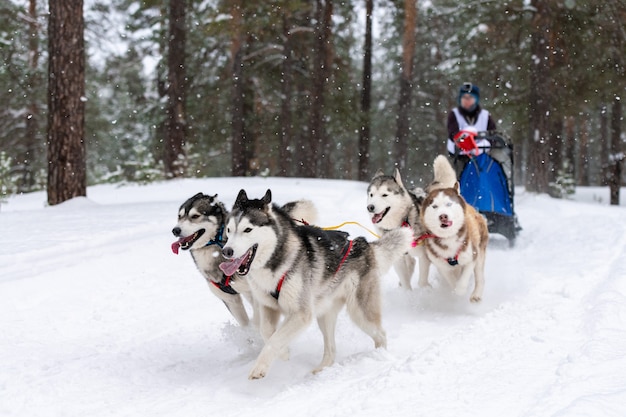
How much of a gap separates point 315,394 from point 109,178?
1354cm

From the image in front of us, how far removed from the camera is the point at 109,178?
15570mm

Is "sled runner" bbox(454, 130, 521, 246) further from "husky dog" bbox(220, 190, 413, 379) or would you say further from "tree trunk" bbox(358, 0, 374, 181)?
"tree trunk" bbox(358, 0, 374, 181)

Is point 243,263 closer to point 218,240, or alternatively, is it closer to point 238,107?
point 218,240

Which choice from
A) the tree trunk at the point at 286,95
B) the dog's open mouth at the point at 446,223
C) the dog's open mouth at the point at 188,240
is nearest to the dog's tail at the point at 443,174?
the dog's open mouth at the point at 446,223

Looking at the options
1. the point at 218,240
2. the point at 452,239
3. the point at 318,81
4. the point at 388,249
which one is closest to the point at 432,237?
the point at 452,239

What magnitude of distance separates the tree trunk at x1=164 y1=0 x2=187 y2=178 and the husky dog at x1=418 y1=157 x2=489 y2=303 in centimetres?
1071

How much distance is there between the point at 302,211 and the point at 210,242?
3.06 feet

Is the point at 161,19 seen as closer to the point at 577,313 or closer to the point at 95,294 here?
the point at 95,294

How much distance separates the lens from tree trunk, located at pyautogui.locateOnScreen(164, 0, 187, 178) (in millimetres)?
15438

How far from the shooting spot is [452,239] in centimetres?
552

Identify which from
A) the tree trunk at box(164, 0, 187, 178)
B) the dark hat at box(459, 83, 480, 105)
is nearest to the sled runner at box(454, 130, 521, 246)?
the dark hat at box(459, 83, 480, 105)

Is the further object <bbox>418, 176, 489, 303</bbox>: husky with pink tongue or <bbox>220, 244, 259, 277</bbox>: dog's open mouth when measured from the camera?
<bbox>418, 176, 489, 303</bbox>: husky with pink tongue

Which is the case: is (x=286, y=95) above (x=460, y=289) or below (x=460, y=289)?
above

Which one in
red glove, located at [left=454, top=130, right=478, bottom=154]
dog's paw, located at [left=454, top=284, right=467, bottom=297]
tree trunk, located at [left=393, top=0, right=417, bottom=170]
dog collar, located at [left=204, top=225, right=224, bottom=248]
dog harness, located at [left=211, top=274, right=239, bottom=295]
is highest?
tree trunk, located at [left=393, top=0, right=417, bottom=170]
